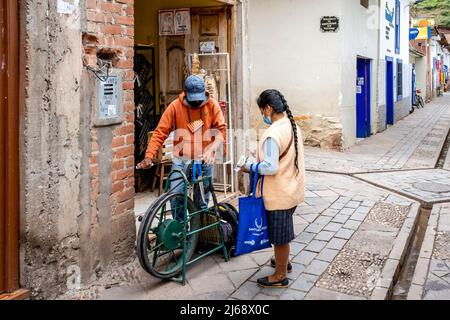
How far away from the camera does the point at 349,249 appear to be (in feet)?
16.8

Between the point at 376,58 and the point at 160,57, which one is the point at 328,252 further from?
the point at 376,58

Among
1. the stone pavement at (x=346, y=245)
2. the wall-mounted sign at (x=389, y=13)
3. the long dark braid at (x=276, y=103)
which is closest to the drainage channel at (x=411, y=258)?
the stone pavement at (x=346, y=245)

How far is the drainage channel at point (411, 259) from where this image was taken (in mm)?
4348

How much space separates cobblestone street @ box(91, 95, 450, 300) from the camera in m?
4.09

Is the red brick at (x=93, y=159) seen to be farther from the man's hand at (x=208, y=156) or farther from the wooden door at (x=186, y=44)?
the wooden door at (x=186, y=44)

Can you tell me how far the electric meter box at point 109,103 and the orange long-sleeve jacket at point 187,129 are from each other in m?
0.45

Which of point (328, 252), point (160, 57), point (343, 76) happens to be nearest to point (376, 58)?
point (343, 76)

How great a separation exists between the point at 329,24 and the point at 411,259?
295 inches

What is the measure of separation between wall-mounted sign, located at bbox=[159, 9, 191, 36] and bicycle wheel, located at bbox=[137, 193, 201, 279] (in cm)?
339

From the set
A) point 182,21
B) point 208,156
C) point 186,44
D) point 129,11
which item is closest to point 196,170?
point 208,156

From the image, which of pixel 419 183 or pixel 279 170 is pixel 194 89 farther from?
pixel 419 183

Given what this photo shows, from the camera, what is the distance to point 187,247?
455 centimetres

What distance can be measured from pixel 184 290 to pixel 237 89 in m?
3.38

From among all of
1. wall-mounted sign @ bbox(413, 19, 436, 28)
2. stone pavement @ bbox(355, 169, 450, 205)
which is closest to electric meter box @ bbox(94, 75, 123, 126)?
stone pavement @ bbox(355, 169, 450, 205)
